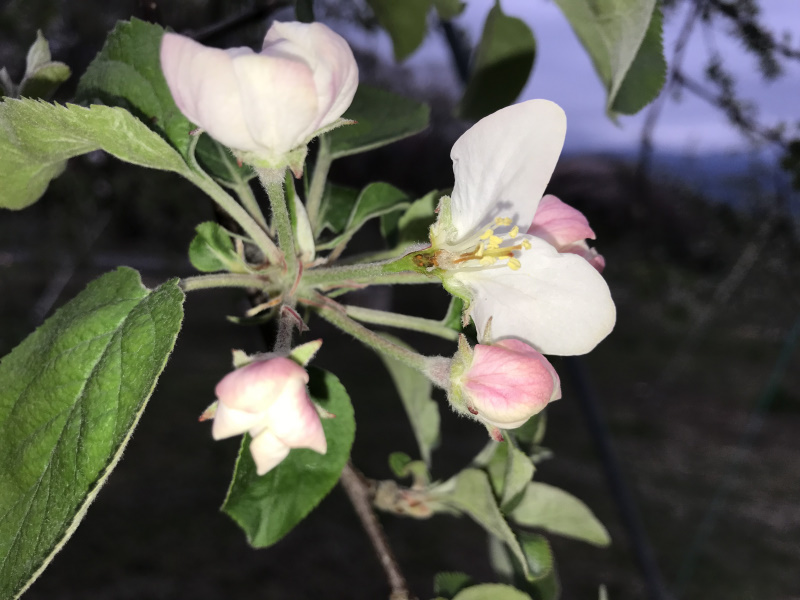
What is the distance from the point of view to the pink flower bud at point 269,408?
1.00 feet

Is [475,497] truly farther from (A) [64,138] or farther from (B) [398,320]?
(A) [64,138]

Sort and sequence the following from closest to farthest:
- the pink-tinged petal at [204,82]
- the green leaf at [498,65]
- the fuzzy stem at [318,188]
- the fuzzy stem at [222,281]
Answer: the pink-tinged petal at [204,82] → the fuzzy stem at [222,281] → the fuzzy stem at [318,188] → the green leaf at [498,65]

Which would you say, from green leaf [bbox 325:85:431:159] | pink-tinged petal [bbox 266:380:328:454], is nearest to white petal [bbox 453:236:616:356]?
pink-tinged petal [bbox 266:380:328:454]

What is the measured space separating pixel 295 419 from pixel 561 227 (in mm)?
197

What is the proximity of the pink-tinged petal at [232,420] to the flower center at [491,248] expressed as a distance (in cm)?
15

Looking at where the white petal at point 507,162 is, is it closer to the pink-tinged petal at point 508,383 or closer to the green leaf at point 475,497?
the pink-tinged petal at point 508,383

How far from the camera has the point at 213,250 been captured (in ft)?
1.41

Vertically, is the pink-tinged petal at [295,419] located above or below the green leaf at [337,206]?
above

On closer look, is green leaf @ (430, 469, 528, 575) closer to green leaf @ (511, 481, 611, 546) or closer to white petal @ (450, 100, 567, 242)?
green leaf @ (511, 481, 611, 546)

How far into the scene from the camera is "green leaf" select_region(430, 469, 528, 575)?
1.62 ft

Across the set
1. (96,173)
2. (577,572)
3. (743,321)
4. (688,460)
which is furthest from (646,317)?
(96,173)

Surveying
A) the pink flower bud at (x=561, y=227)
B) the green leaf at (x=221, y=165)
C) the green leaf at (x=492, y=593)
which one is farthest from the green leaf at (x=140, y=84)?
the green leaf at (x=492, y=593)

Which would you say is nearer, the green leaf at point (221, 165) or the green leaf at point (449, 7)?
the green leaf at point (221, 165)

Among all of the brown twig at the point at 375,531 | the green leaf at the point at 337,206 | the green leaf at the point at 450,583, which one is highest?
the green leaf at the point at 337,206
